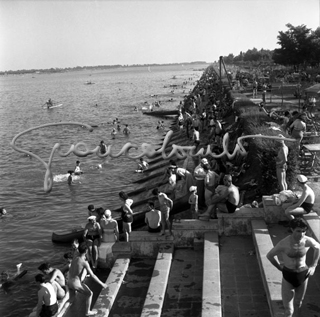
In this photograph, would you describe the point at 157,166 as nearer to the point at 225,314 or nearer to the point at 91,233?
the point at 91,233

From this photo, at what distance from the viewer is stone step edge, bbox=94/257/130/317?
7.58 metres

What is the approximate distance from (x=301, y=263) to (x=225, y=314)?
1863 millimetres

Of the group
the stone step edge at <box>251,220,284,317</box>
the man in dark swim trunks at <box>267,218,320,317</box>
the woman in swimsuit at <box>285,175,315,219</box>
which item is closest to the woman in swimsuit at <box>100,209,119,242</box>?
the stone step edge at <box>251,220,284,317</box>

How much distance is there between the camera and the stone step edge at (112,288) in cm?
758

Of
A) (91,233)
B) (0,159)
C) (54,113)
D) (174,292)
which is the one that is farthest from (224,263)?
(54,113)

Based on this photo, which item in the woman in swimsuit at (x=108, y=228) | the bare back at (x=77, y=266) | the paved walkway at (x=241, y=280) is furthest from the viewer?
the woman in swimsuit at (x=108, y=228)

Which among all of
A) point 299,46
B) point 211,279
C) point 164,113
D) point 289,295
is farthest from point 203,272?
point 299,46

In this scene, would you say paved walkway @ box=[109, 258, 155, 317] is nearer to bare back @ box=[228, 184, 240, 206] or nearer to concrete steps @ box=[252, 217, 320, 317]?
bare back @ box=[228, 184, 240, 206]

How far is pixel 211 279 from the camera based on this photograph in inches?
298

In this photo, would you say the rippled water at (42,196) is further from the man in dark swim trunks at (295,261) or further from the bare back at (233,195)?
the man in dark swim trunks at (295,261)

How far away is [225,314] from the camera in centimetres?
686

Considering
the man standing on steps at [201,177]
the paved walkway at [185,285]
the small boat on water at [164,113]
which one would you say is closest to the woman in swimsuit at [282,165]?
the man standing on steps at [201,177]

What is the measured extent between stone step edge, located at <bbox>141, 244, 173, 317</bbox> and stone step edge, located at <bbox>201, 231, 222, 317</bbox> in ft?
2.80

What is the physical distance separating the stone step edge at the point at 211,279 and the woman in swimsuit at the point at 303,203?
6.02 ft
